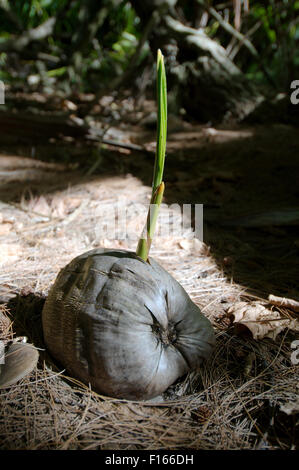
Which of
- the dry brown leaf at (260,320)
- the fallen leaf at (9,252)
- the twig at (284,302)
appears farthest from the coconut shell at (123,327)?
the fallen leaf at (9,252)

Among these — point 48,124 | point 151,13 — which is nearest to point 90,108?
point 48,124

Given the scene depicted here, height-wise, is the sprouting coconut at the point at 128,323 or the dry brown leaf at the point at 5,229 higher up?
the dry brown leaf at the point at 5,229

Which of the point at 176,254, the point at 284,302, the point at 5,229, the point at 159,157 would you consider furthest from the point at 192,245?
the point at 5,229

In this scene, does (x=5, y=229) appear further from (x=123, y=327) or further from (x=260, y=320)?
(x=260, y=320)

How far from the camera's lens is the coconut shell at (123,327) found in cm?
111

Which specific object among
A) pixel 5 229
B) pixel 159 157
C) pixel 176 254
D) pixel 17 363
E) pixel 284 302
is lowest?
pixel 17 363

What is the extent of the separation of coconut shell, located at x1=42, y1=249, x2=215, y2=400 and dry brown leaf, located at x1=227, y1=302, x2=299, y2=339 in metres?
0.20

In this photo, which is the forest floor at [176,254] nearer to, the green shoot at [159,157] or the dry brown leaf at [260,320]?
the dry brown leaf at [260,320]

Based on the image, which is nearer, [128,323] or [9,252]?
[128,323]

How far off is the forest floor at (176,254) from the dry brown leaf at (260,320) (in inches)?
1.4

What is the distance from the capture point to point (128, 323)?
1134 millimetres

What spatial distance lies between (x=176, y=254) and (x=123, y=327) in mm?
889

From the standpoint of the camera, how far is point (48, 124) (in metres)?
3.55
